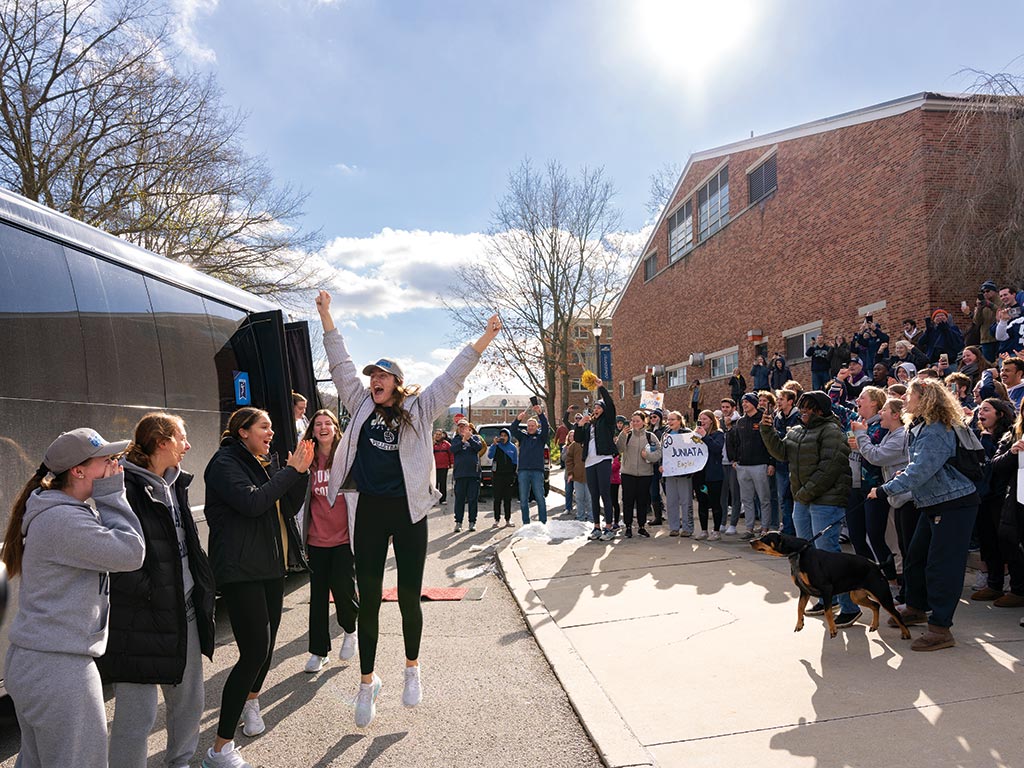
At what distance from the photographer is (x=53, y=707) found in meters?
2.54

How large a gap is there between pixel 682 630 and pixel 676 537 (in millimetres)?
4957

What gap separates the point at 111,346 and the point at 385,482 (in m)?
2.49

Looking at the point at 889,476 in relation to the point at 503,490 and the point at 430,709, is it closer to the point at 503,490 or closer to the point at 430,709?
the point at 430,709

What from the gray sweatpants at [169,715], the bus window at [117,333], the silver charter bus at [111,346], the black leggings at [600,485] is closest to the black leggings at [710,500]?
the black leggings at [600,485]

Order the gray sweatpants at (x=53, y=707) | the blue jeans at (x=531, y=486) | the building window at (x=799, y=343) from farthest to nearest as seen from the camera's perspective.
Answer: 1. the building window at (x=799, y=343)
2. the blue jeans at (x=531, y=486)
3. the gray sweatpants at (x=53, y=707)

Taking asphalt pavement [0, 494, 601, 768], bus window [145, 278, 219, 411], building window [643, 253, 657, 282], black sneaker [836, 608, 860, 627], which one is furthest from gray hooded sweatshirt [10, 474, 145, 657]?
building window [643, 253, 657, 282]

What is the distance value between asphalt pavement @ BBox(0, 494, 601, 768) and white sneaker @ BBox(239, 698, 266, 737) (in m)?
0.04

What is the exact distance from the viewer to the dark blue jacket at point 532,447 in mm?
12727

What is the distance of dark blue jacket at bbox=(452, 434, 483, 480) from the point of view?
12875mm

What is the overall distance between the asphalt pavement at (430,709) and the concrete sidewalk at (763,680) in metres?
0.20

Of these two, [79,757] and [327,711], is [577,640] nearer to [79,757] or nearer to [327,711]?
[327,711]

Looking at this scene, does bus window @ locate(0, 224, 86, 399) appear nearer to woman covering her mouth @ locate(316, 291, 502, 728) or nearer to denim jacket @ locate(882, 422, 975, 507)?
woman covering her mouth @ locate(316, 291, 502, 728)

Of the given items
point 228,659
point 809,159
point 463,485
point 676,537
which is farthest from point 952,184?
point 228,659

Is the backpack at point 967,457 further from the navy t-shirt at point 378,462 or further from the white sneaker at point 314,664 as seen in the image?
the white sneaker at point 314,664
